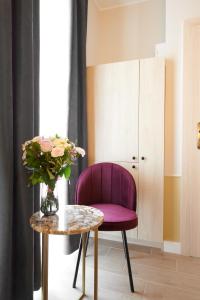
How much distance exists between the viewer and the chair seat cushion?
1.81 metres

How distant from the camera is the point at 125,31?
3006 mm

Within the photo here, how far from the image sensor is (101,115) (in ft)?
8.70

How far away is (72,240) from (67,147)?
1.26m

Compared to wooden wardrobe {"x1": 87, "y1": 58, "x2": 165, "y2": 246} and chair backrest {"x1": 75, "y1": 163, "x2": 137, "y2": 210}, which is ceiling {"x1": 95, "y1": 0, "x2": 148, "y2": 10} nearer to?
wooden wardrobe {"x1": 87, "y1": 58, "x2": 165, "y2": 246}

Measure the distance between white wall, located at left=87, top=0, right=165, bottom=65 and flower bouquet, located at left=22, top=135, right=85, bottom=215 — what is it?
1740 millimetres

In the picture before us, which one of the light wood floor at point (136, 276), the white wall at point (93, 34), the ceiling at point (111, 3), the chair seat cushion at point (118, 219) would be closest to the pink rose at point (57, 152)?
the chair seat cushion at point (118, 219)

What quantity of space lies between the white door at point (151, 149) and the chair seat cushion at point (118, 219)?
467 millimetres

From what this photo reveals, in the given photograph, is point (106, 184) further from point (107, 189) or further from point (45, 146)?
point (45, 146)

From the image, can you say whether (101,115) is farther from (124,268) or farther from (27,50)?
(124,268)

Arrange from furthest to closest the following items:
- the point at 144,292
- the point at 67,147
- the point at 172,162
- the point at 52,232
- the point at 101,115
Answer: the point at 101,115, the point at 172,162, the point at 144,292, the point at 67,147, the point at 52,232

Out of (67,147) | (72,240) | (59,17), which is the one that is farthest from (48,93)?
(72,240)

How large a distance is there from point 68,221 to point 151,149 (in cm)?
132

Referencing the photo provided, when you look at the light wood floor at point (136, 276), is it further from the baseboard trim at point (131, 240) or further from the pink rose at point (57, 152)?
the pink rose at point (57, 152)

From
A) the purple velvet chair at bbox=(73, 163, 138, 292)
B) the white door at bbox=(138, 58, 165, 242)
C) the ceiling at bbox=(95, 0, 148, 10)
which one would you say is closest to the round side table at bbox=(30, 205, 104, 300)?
the purple velvet chair at bbox=(73, 163, 138, 292)
